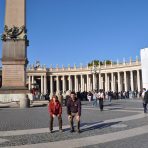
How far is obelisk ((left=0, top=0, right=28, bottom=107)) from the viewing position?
2967 centimetres

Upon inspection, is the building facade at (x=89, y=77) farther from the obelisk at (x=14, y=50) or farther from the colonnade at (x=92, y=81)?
the obelisk at (x=14, y=50)

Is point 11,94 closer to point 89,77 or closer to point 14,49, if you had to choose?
point 14,49

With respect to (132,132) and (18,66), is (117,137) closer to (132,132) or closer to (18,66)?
(132,132)

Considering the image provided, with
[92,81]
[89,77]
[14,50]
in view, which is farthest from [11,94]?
[92,81]

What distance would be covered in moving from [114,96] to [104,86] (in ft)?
139

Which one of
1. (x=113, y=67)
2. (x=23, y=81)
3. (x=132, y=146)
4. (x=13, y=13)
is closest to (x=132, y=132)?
(x=132, y=146)

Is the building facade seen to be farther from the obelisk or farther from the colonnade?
the obelisk

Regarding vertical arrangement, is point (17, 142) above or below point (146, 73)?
below

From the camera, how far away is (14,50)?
30.0 metres

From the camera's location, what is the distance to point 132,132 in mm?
11922

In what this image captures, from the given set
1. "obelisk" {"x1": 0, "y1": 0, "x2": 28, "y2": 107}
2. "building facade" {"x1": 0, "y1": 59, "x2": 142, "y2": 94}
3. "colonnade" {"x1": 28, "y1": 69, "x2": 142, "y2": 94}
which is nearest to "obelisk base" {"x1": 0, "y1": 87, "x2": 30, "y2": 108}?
"obelisk" {"x1": 0, "y1": 0, "x2": 28, "y2": 107}

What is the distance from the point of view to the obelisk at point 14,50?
2967cm

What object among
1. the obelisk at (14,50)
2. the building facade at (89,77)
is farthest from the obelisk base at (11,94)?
the building facade at (89,77)

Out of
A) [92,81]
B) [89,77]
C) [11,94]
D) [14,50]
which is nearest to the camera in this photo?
[11,94]
